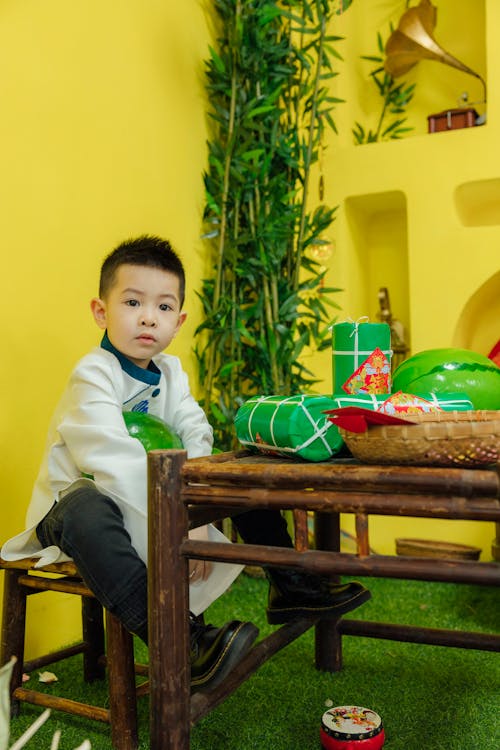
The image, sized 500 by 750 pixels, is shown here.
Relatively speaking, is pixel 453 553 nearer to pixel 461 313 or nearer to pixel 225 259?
pixel 461 313

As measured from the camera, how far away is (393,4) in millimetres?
3889

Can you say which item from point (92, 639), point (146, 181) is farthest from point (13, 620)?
point (146, 181)

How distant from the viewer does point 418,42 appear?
3.58m

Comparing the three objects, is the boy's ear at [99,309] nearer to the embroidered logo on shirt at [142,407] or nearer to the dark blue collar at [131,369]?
the dark blue collar at [131,369]

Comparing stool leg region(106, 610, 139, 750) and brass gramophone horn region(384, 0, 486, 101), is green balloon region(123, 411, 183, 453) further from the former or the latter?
brass gramophone horn region(384, 0, 486, 101)

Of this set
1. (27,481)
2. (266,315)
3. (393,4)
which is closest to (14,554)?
(27,481)

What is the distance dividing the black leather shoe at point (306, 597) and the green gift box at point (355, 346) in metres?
0.52

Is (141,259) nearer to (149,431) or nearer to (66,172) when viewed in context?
(149,431)

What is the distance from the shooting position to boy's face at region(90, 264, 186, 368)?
1.73 m

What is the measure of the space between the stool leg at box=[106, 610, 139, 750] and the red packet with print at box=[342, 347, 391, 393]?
0.69 meters

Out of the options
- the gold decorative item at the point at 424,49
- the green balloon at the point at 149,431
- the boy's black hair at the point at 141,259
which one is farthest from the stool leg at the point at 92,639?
the gold decorative item at the point at 424,49

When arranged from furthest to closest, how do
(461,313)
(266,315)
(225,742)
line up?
(461,313) < (266,315) < (225,742)

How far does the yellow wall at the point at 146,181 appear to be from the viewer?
6.73ft

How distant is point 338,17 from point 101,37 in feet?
5.61
